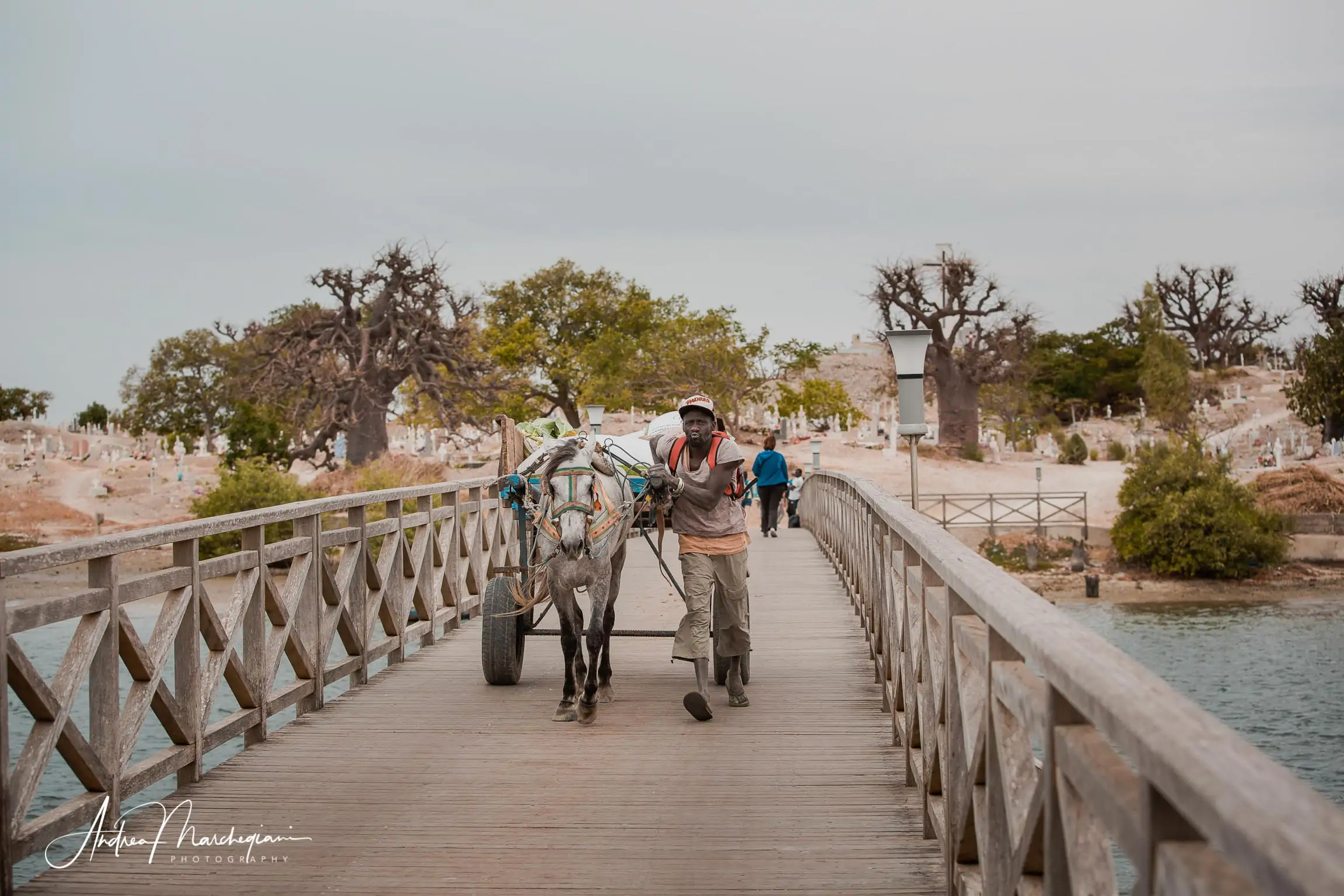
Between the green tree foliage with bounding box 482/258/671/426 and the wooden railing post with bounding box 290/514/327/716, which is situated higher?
the green tree foliage with bounding box 482/258/671/426

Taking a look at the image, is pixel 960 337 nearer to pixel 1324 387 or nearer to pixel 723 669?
pixel 1324 387

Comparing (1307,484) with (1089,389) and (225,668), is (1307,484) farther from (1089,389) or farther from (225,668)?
(1089,389)

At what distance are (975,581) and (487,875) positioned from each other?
237cm

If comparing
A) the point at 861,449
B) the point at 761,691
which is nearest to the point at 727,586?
the point at 761,691

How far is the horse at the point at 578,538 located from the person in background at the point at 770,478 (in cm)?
1280

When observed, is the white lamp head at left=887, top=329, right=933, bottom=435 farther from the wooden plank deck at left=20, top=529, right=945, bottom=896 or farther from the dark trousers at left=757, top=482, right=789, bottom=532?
the dark trousers at left=757, top=482, right=789, bottom=532

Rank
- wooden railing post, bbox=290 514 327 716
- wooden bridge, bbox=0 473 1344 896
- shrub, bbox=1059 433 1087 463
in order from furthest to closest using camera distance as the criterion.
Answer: shrub, bbox=1059 433 1087 463, wooden railing post, bbox=290 514 327 716, wooden bridge, bbox=0 473 1344 896

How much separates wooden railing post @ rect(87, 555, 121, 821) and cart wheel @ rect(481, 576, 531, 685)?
133 inches

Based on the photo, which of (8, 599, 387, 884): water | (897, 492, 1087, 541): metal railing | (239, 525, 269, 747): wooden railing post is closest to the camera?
(239, 525, 269, 747): wooden railing post

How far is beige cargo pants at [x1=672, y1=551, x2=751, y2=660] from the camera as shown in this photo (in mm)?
7852

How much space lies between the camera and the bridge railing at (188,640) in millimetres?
4973

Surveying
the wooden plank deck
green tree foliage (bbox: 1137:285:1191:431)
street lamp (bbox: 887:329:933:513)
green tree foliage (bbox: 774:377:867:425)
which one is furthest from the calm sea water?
green tree foliage (bbox: 774:377:867:425)

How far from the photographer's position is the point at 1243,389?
93.5 m

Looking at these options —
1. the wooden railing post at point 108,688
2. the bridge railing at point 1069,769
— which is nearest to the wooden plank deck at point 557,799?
the wooden railing post at point 108,688
